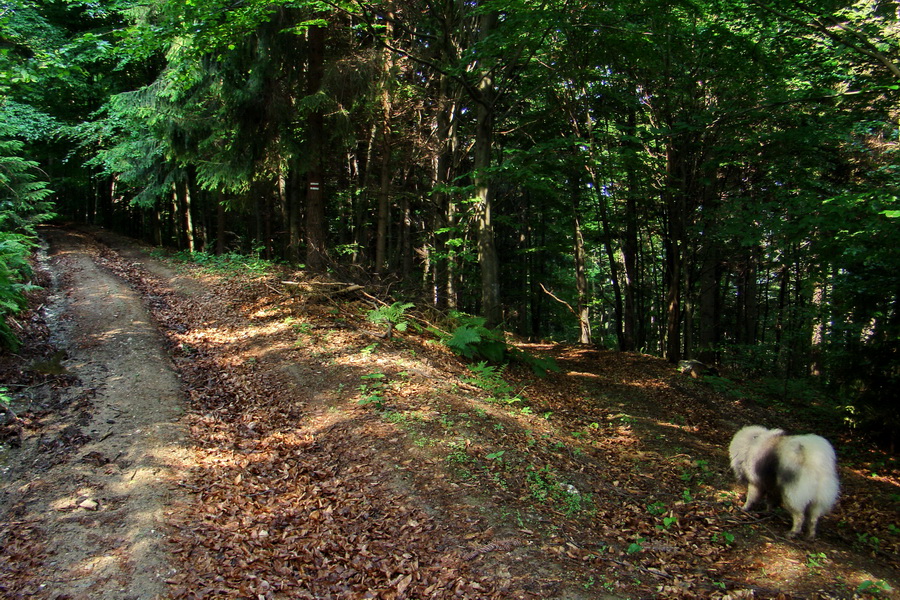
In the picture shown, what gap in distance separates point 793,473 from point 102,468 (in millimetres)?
7206

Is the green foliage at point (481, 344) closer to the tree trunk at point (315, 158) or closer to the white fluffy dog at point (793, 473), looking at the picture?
the tree trunk at point (315, 158)

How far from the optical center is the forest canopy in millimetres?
7195

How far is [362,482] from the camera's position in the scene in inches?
199

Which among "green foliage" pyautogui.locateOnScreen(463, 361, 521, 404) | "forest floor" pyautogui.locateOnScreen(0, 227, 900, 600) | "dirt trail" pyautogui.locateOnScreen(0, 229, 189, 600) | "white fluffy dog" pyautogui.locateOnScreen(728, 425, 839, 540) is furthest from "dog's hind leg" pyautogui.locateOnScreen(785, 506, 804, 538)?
"dirt trail" pyautogui.locateOnScreen(0, 229, 189, 600)

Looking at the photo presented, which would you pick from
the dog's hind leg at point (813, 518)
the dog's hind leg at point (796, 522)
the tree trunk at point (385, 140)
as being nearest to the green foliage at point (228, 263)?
the tree trunk at point (385, 140)

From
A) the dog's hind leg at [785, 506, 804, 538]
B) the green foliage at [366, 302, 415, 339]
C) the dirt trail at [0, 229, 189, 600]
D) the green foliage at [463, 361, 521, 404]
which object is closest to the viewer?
the dirt trail at [0, 229, 189, 600]

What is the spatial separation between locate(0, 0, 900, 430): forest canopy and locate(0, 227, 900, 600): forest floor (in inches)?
93.7

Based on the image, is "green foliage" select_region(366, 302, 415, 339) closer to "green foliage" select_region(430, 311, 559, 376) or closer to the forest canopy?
"green foliage" select_region(430, 311, 559, 376)

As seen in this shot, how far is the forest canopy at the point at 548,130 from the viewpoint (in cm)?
720

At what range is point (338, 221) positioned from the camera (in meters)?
19.6

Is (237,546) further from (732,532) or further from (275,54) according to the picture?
(275,54)

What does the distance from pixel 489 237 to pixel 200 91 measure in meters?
10.2

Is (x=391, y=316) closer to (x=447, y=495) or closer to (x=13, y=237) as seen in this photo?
(x=447, y=495)

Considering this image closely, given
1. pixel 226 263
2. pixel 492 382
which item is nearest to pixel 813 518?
pixel 492 382
